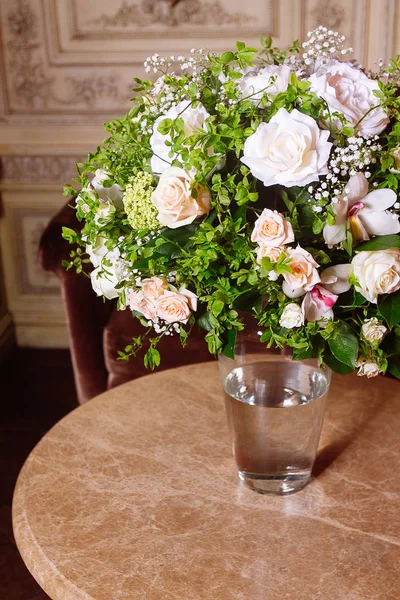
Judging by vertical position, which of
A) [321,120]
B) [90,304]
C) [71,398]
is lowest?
[71,398]

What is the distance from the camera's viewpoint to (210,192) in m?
0.97

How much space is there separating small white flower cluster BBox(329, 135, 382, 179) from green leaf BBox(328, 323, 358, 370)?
212 mm

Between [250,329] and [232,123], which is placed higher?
[232,123]

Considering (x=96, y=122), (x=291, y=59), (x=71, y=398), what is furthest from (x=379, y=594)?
(x=96, y=122)

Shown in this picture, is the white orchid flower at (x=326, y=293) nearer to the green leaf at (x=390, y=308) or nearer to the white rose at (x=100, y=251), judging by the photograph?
the green leaf at (x=390, y=308)

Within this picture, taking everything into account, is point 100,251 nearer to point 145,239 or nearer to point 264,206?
point 145,239

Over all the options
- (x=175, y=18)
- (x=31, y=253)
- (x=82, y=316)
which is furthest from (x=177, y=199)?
(x=31, y=253)

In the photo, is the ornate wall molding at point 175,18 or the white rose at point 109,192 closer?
the white rose at point 109,192

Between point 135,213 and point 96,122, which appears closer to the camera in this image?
point 135,213

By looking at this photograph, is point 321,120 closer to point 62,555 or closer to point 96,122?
point 62,555

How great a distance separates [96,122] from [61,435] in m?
1.83

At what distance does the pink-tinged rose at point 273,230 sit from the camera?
90 centimetres

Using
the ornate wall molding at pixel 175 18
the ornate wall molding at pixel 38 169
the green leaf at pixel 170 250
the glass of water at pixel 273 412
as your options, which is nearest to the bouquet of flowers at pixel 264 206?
the green leaf at pixel 170 250

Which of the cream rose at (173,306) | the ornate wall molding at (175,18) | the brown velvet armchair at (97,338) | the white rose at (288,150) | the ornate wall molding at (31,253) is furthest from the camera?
the ornate wall molding at (31,253)
